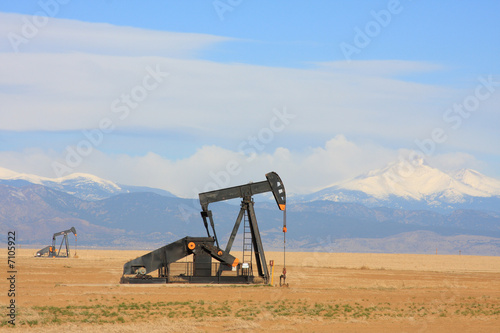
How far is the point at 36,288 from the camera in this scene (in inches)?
1152

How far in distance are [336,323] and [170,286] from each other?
10.3 metres

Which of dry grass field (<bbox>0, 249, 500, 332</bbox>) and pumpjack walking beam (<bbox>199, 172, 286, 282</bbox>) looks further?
pumpjack walking beam (<bbox>199, 172, 286, 282</bbox>)

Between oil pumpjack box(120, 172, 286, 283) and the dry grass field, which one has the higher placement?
oil pumpjack box(120, 172, 286, 283)

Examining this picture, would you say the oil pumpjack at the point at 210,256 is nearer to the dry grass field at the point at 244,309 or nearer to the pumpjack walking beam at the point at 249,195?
the pumpjack walking beam at the point at 249,195

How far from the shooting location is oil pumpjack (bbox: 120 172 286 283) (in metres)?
29.5

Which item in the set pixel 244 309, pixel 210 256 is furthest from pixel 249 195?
pixel 244 309

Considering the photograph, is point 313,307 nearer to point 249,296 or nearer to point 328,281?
point 249,296

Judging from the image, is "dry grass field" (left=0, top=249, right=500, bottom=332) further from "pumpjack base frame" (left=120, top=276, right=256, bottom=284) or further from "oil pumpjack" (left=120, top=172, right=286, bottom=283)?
"oil pumpjack" (left=120, top=172, right=286, bottom=283)

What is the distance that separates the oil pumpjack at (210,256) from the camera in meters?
29.5

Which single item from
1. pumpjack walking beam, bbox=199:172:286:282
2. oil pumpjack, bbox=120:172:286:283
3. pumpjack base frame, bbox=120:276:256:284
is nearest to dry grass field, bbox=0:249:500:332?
pumpjack base frame, bbox=120:276:256:284

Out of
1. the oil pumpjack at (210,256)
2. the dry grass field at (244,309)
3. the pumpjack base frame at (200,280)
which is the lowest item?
the dry grass field at (244,309)

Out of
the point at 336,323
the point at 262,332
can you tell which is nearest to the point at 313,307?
the point at 336,323

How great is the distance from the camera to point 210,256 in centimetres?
2983

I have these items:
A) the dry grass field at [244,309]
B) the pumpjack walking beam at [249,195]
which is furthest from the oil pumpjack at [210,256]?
the dry grass field at [244,309]
